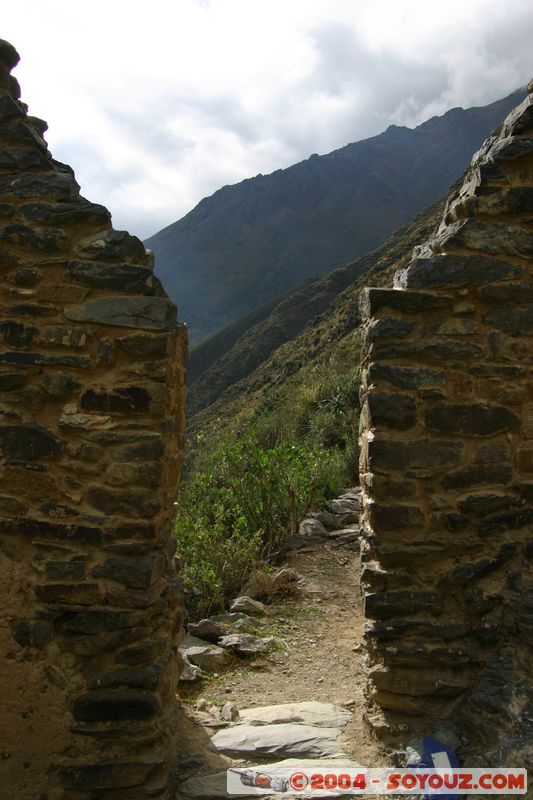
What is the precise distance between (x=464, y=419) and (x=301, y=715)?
5.42 ft

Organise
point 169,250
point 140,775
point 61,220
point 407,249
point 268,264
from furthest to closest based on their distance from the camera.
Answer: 1. point 169,250
2. point 268,264
3. point 407,249
4. point 61,220
5. point 140,775

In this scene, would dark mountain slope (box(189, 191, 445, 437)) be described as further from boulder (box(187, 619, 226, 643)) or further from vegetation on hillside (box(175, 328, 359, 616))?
boulder (box(187, 619, 226, 643))

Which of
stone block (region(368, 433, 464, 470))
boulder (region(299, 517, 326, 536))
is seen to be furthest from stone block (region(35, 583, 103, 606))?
boulder (region(299, 517, 326, 536))

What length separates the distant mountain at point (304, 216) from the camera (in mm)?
63188

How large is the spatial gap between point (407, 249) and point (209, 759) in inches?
784

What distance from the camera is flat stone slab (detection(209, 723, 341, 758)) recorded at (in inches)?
122

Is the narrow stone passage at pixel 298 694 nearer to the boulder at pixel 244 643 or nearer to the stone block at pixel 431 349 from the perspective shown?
the boulder at pixel 244 643

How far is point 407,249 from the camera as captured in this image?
2142cm

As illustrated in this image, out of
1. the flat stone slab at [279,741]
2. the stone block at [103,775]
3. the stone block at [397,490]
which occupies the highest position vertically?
the stone block at [397,490]

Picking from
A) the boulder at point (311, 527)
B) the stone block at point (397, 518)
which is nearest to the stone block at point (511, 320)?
the stone block at point (397, 518)

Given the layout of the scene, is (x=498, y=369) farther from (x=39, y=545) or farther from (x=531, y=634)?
(x=39, y=545)

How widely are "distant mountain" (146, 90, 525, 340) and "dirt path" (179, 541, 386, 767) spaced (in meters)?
54.8

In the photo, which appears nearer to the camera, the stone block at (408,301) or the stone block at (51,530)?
the stone block at (51,530)

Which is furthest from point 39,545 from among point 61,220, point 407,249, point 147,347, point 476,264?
point 407,249
